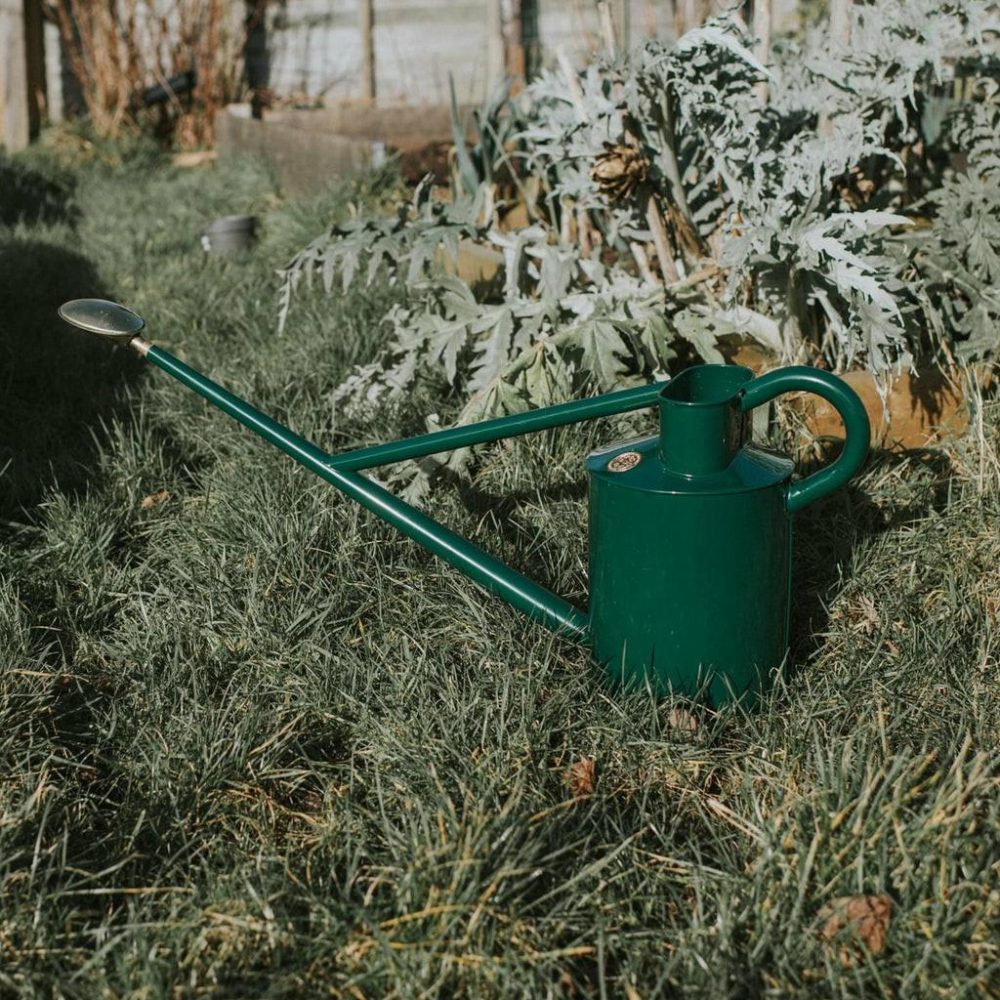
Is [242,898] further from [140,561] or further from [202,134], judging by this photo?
[202,134]

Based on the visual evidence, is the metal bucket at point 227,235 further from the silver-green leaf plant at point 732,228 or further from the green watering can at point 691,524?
the green watering can at point 691,524

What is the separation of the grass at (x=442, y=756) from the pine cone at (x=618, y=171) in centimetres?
53

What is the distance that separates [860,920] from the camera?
4.43 feet

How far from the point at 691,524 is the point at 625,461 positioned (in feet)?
0.54

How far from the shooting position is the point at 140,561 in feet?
7.90

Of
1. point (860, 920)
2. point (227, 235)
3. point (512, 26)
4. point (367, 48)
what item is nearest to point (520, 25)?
point (512, 26)

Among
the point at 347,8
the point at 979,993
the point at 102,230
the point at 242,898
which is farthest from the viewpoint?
the point at 347,8

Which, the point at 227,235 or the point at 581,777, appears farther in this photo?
the point at 227,235

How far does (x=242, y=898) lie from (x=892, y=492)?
155 cm

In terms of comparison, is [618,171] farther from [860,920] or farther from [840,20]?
[860,920]

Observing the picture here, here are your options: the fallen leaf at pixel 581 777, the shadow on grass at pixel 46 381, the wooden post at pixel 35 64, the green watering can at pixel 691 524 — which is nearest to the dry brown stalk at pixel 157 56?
the wooden post at pixel 35 64

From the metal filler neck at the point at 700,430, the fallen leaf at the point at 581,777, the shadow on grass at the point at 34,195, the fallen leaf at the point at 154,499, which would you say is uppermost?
the shadow on grass at the point at 34,195

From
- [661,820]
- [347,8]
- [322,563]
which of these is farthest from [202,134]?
[661,820]

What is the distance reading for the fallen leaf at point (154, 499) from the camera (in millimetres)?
2610
